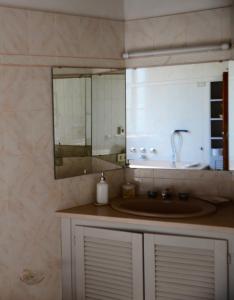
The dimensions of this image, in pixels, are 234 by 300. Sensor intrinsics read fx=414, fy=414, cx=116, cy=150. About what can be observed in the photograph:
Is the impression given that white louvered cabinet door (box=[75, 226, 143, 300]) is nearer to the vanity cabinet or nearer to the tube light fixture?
the vanity cabinet

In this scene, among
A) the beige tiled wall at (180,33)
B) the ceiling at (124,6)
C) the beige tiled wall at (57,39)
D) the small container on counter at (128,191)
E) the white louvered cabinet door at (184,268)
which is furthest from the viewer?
the small container on counter at (128,191)

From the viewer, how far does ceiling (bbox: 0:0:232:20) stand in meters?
2.30

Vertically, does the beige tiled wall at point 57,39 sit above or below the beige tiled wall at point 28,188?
above

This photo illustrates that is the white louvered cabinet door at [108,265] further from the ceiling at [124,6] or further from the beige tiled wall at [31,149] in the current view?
the ceiling at [124,6]

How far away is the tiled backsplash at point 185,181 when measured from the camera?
2.46 metres

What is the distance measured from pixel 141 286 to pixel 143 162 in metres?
0.80

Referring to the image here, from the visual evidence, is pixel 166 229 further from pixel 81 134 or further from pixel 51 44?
pixel 51 44

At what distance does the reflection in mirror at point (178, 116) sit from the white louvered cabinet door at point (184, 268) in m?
0.60

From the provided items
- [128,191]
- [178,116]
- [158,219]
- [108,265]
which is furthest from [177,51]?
[108,265]

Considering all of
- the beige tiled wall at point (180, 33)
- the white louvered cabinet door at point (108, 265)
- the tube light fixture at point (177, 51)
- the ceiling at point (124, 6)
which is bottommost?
the white louvered cabinet door at point (108, 265)

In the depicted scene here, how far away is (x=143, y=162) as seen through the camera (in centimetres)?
266

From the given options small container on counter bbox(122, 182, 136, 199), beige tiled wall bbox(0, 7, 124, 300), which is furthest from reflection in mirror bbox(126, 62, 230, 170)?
beige tiled wall bbox(0, 7, 124, 300)

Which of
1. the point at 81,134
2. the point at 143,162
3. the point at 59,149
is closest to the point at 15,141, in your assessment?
the point at 59,149

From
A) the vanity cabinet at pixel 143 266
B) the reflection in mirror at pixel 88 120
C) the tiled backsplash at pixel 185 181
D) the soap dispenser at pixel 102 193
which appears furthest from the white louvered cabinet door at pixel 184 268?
the reflection in mirror at pixel 88 120
